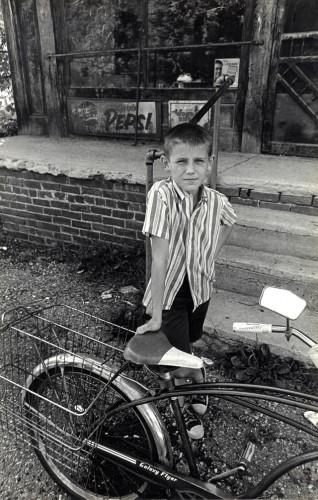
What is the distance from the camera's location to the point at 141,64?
5.03 m

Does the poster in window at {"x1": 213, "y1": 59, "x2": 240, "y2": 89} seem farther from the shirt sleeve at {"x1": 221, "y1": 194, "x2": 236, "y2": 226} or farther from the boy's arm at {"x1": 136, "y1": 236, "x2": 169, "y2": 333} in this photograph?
the boy's arm at {"x1": 136, "y1": 236, "x2": 169, "y2": 333}

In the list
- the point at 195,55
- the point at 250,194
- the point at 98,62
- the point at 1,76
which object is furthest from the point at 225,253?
the point at 1,76

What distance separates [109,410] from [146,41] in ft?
15.3

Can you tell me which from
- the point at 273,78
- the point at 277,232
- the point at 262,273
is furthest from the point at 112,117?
the point at 262,273

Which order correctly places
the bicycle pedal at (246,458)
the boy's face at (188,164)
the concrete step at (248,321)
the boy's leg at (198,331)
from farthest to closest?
1. the concrete step at (248,321)
2. the boy's leg at (198,331)
3. the boy's face at (188,164)
4. the bicycle pedal at (246,458)

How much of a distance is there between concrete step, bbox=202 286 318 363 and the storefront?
2162 mm

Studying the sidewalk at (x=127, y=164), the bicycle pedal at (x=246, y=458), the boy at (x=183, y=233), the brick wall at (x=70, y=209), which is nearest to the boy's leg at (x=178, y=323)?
the boy at (x=183, y=233)

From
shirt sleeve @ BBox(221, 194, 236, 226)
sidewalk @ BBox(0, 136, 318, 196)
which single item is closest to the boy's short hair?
shirt sleeve @ BBox(221, 194, 236, 226)

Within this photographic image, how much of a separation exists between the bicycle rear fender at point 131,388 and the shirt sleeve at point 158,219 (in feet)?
2.10

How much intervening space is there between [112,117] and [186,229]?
3.94 m

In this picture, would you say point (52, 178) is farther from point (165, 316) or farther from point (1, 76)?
point (1, 76)

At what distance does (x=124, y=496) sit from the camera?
1849mm

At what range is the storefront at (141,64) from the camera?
4.36m

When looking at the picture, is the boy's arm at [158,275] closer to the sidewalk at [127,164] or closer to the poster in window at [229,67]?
the sidewalk at [127,164]
